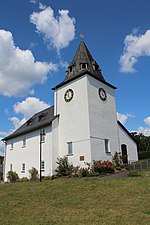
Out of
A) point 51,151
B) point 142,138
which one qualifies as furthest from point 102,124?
point 142,138

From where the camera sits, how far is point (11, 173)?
88.5 ft

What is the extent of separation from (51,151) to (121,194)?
13.2 metres

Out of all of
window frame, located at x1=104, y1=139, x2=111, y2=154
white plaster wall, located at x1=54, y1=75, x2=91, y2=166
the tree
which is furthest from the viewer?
the tree

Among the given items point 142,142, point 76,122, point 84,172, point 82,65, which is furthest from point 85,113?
point 142,142

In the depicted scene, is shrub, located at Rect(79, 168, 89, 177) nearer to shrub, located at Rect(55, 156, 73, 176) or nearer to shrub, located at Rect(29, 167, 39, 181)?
shrub, located at Rect(55, 156, 73, 176)

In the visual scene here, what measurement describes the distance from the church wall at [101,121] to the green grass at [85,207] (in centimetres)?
935

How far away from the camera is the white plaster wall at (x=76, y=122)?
2097 cm

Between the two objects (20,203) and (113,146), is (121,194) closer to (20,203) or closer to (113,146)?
(20,203)

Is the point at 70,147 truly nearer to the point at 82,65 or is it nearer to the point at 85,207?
the point at 82,65

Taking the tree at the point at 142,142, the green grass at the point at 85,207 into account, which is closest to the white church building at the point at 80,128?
the green grass at the point at 85,207

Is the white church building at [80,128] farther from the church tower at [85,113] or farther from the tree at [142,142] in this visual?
the tree at [142,142]

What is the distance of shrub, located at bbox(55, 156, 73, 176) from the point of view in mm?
20645

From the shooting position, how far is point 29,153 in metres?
26.0

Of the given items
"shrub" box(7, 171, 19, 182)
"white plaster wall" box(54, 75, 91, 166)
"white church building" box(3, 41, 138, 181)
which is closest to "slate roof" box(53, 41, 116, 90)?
"white church building" box(3, 41, 138, 181)
